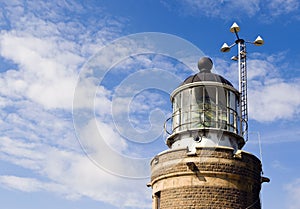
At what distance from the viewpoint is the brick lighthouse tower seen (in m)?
16.4

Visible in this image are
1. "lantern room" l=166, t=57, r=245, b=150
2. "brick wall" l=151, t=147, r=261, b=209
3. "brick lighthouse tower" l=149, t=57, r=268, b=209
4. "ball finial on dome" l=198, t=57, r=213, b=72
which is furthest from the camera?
"ball finial on dome" l=198, t=57, r=213, b=72

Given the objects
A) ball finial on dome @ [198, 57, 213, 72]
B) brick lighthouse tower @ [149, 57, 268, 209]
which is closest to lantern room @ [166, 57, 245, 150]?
brick lighthouse tower @ [149, 57, 268, 209]

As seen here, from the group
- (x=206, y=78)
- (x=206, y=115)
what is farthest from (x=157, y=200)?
(x=206, y=78)

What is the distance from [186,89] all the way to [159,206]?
14.1ft

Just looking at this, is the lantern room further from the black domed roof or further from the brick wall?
the brick wall

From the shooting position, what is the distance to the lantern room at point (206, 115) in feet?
57.1

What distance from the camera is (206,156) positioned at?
54.5 ft

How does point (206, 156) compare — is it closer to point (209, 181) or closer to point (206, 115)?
point (209, 181)

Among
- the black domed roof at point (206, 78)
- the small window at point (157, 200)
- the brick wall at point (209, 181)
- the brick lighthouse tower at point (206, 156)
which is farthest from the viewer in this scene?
the black domed roof at point (206, 78)

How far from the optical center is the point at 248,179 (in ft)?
55.4

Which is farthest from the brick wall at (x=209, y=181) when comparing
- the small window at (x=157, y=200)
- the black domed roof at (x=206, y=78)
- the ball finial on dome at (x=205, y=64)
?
the ball finial on dome at (x=205, y=64)

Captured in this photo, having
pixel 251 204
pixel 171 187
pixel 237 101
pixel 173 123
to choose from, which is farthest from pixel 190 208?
pixel 237 101

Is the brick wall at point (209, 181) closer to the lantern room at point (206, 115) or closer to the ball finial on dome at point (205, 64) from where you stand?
the lantern room at point (206, 115)

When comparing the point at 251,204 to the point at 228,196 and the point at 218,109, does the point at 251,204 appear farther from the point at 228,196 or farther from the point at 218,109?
the point at 218,109
